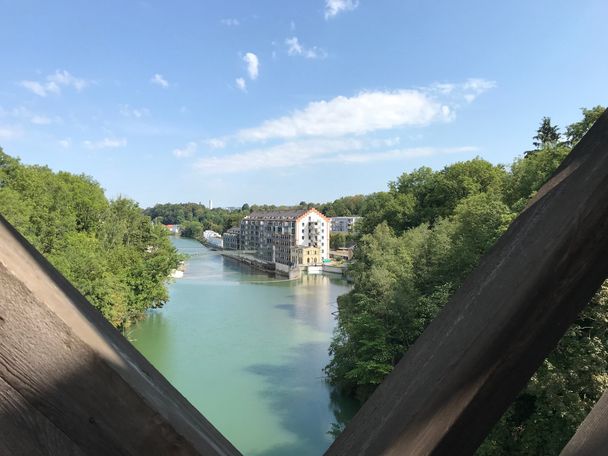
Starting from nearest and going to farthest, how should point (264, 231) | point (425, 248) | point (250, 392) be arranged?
point (250, 392) → point (425, 248) → point (264, 231)

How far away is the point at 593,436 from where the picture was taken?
0.57m

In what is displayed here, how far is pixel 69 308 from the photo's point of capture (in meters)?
0.44

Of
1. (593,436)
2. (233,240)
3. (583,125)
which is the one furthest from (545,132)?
(233,240)

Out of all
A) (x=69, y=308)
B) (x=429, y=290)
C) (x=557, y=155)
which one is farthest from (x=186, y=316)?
(x=69, y=308)

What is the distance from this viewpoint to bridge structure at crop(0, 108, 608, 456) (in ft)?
1.34

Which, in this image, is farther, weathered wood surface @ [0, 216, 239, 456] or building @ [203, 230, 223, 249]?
building @ [203, 230, 223, 249]

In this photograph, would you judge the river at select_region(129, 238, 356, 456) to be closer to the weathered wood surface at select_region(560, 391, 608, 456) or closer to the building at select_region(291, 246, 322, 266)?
the weathered wood surface at select_region(560, 391, 608, 456)

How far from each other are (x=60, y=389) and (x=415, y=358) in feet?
1.35

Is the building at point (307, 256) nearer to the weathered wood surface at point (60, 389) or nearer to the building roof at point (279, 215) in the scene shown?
the building roof at point (279, 215)

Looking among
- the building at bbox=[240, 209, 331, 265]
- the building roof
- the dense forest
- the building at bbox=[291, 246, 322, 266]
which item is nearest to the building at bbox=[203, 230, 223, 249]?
the building roof

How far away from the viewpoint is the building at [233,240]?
219ft

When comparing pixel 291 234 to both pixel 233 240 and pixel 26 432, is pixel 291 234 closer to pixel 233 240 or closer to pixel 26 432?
pixel 233 240

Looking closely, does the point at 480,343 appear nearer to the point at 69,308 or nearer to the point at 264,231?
the point at 69,308

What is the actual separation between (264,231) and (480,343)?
57152 millimetres
